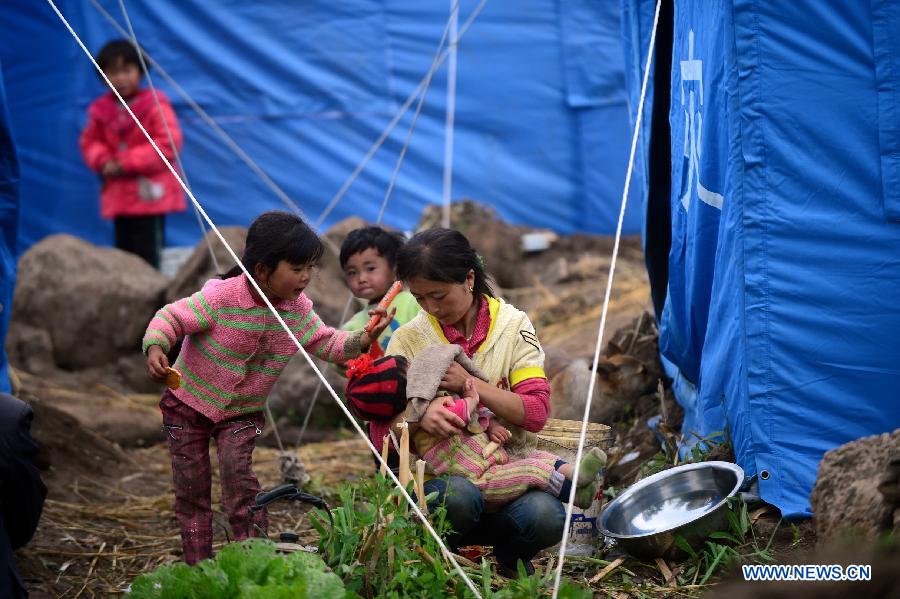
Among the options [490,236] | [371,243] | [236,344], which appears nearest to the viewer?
[236,344]

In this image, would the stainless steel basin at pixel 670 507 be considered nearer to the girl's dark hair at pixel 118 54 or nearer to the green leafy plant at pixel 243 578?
the green leafy plant at pixel 243 578

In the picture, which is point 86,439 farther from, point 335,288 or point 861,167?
point 861,167

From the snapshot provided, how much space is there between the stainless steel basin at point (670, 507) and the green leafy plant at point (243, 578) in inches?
48.5

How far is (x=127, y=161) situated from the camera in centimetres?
855

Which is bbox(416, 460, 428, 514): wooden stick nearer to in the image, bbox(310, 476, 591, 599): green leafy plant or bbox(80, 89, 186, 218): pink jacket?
bbox(310, 476, 591, 599): green leafy plant

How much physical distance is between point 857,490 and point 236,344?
210 cm

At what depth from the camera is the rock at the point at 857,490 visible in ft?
9.87

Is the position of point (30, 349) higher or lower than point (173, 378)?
lower

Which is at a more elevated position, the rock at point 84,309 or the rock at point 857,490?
the rock at point 857,490

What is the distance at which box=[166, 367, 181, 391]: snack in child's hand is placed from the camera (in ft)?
12.5

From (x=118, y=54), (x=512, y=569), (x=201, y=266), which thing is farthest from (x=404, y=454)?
(x=118, y=54)

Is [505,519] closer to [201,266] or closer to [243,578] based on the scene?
[243,578]

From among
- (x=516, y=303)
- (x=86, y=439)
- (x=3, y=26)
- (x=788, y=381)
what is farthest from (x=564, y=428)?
(x=3, y=26)

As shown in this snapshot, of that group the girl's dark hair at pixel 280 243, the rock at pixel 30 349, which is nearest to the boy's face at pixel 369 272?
the girl's dark hair at pixel 280 243
